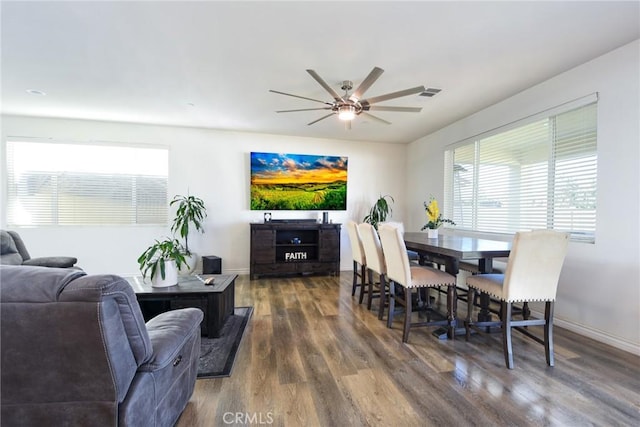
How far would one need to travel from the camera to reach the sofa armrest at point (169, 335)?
48.4 inches

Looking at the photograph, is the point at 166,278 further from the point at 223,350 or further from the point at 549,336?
the point at 549,336

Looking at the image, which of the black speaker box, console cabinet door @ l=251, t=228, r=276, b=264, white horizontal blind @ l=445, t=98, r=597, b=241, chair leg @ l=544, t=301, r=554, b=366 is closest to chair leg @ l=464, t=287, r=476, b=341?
chair leg @ l=544, t=301, r=554, b=366

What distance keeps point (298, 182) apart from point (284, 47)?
297cm

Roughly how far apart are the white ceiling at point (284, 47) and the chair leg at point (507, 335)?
2.14 meters

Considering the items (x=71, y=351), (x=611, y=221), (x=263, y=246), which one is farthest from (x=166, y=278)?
(x=611, y=221)

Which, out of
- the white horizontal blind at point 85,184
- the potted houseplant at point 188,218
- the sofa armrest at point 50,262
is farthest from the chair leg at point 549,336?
the white horizontal blind at point 85,184

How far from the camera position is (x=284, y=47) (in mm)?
2457

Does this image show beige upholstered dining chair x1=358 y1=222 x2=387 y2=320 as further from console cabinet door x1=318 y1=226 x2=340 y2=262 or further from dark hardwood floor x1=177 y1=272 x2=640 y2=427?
console cabinet door x1=318 y1=226 x2=340 y2=262

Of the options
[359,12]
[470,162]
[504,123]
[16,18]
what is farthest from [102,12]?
[470,162]

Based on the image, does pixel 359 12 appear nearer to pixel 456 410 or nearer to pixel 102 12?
pixel 102 12

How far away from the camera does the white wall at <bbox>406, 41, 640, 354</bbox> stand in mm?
2393

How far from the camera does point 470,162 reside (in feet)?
14.2

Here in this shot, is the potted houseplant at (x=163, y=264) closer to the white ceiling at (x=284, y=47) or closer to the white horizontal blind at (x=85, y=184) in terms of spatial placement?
the white ceiling at (x=284, y=47)
